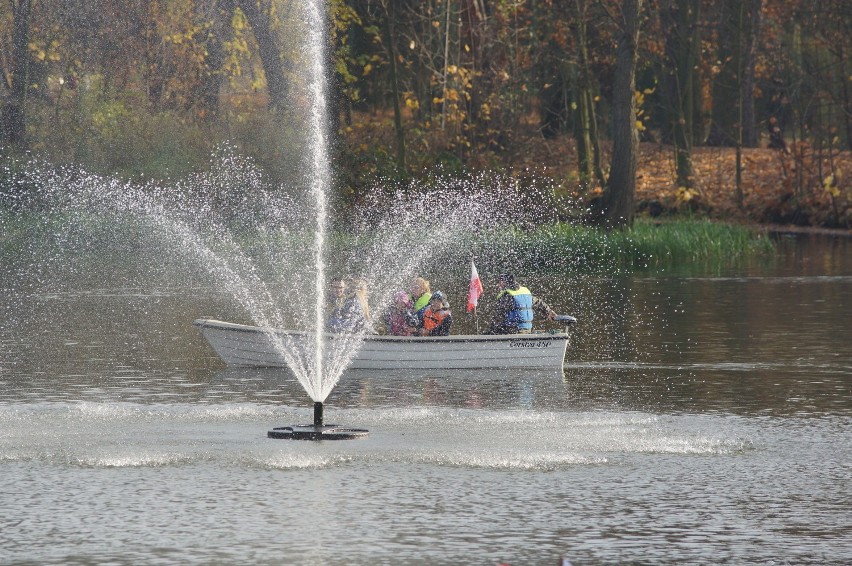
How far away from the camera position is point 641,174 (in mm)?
57250

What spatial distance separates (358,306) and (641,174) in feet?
115

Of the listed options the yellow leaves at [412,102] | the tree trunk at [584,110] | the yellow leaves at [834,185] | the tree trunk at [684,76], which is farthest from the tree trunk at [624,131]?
the yellow leaves at [834,185]

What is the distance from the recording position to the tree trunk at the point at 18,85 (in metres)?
51.5

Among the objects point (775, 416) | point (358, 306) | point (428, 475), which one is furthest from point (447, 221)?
point (428, 475)

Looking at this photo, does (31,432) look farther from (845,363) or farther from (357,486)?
(845,363)

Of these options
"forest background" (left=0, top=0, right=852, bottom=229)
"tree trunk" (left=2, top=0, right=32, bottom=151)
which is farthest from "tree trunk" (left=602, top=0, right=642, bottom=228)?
"tree trunk" (left=2, top=0, right=32, bottom=151)

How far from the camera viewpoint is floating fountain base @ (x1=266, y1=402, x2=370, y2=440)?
1675 centimetres

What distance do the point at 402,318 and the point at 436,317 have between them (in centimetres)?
62

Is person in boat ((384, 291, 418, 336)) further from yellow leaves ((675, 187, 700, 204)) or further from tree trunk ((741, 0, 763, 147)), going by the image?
tree trunk ((741, 0, 763, 147))

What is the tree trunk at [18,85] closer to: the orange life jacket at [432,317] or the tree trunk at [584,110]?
the tree trunk at [584,110]

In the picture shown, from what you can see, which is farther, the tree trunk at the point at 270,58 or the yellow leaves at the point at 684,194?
the tree trunk at the point at 270,58

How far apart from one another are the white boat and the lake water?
37 centimetres

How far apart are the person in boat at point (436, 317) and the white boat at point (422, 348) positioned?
419 mm

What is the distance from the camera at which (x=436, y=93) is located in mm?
52688
